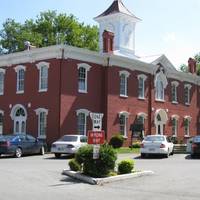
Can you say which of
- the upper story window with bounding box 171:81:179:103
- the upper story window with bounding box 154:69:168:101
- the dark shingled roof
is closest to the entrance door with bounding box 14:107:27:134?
the upper story window with bounding box 154:69:168:101

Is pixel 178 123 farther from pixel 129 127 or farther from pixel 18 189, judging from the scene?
pixel 18 189

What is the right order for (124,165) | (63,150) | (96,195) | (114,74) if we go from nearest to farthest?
(96,195), (124,165), (63,150), (114,74)

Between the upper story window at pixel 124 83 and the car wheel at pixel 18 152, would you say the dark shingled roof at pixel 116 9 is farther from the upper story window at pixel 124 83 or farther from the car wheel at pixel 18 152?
the car wheel at pixel 18 152

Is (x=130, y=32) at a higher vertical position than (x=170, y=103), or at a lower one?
higher

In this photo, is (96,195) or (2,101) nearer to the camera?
(96,195)

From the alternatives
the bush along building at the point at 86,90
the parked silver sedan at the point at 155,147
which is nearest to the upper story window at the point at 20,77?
the bush along building at the point at 86,90

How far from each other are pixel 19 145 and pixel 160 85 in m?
20.1

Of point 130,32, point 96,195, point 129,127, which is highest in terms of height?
point 130,32

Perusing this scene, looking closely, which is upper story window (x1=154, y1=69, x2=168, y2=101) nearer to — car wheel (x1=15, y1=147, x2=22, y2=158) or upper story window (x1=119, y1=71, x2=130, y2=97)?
upper story window (x1=119, y1=71, x2=130, y2=97)

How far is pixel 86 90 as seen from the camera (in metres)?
39.6

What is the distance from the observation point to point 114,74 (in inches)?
1635

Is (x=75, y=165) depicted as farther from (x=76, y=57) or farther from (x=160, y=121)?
(x=160, y=121)

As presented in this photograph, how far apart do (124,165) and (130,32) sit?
33156 millimetres

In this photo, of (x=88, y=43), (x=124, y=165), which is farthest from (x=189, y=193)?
(x=88, y=43)
